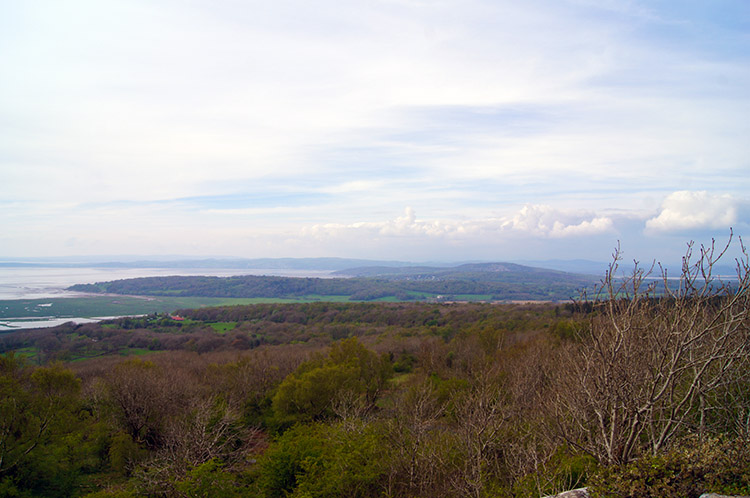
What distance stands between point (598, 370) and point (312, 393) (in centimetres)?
A: 2358

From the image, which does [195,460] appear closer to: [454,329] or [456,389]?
[456,389]

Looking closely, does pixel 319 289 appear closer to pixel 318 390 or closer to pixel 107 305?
pixel 107 305

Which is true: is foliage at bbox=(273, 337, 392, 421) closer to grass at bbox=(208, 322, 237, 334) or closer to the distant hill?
grass at bbox=(208, 322, 237, 334)

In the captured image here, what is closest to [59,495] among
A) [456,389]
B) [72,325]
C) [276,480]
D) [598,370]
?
[276,480]

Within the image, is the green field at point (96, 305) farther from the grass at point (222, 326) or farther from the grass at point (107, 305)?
the grass at point (222, 326)

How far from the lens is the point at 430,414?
2244 cm

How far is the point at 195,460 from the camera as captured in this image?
15516mm

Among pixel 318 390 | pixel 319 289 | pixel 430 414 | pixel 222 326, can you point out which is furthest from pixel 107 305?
pixel 430 414

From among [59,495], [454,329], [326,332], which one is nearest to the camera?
[59,495]

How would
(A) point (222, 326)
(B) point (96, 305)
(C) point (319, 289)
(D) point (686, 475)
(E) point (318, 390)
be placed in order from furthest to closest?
(C) point (319, 289) → (B) point (96, 305) → (A) point (222, 326) → (E) point (318, 390) → (D) point (686, 475)

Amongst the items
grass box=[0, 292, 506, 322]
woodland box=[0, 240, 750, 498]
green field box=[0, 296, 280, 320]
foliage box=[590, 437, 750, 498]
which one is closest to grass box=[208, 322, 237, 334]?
woodland box=[0, 240, 750, 498]

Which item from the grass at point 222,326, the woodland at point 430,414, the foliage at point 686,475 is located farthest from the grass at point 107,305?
the foliage at point 686,475

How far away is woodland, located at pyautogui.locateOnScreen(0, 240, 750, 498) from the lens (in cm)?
820

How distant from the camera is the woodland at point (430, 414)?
8.20m
